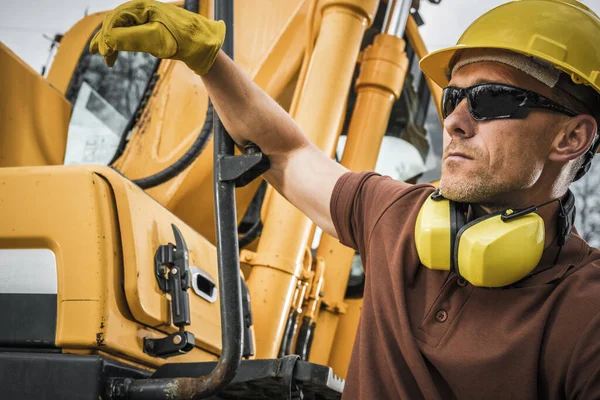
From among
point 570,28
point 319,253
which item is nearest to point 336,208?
point 570,28

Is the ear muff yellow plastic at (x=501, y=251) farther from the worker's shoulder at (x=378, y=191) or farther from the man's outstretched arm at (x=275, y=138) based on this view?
the man's outstretched arm at (x=275, y=138)

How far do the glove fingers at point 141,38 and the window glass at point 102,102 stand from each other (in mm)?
1850

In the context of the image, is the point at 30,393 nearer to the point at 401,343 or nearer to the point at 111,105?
the point at 401,343

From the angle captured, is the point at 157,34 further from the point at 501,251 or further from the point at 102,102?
the point at 102,102

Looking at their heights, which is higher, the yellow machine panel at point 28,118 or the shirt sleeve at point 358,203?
the yellow machine panel at point 28,118

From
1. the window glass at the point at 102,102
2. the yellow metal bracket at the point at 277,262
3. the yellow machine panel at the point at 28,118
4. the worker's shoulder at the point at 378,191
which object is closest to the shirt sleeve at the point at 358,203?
the worker's shoulder at the point at 378,191

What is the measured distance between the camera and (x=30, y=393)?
5.83 ft

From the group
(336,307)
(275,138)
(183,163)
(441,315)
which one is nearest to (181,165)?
(183,163)

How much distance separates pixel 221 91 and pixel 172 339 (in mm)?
699

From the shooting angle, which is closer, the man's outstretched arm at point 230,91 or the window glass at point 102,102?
the man's outstretched arm at point 230,91

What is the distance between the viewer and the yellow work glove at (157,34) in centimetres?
159

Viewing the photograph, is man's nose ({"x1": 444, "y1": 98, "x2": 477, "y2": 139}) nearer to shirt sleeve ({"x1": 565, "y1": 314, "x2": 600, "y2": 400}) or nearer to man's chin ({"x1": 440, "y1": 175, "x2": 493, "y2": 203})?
man's chin ({"x1": 440, "y1": 175, "x2": 493, "y2": 203})

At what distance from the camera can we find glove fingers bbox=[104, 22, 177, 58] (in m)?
1.58

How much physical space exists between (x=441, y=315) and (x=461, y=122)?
0.45 m
